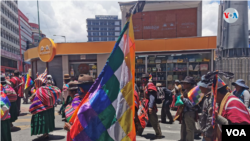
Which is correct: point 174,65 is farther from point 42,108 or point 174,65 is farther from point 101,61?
point 42,108

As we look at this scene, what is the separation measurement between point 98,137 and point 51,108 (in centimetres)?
383

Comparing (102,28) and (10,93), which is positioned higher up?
(102,28)

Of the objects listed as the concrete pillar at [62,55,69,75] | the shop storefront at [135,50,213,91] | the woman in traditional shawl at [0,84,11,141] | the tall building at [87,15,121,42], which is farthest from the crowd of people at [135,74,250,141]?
the tall building at [87,15,121,42]

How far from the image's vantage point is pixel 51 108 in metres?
5.50

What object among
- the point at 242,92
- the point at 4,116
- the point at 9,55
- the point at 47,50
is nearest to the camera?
the point at 4,116

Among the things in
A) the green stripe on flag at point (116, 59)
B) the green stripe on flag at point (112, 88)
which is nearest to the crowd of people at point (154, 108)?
the green stripe on flag at point (112, 88)

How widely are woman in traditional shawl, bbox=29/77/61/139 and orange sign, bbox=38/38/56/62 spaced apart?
7.52 meters

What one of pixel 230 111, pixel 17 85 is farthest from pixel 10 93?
pixel 230 111

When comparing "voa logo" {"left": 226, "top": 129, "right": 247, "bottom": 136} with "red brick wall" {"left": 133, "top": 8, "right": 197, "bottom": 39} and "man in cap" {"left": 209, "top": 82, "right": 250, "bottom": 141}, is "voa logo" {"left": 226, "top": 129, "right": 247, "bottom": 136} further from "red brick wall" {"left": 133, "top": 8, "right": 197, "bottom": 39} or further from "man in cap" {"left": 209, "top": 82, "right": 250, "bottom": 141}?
"red brick wall" {"left": 133, "top": 8, "right": 197, "bottom": 39}

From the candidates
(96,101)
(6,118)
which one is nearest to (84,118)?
(96,101)

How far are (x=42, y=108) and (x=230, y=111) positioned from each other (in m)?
4.67

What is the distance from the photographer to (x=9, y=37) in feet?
151

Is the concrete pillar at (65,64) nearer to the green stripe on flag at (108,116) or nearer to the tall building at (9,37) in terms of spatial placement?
the green stripe on flag at (108,116)

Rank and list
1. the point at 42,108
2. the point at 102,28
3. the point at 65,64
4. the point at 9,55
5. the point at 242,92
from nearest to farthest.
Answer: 1. the point at 42,108
2. the point at 242,92
3. the point at 65,64
4. the point at 9,55
5. the point at 102,28
